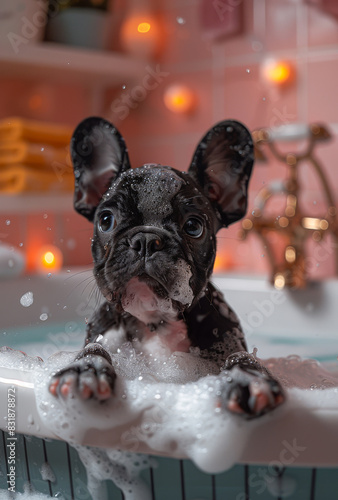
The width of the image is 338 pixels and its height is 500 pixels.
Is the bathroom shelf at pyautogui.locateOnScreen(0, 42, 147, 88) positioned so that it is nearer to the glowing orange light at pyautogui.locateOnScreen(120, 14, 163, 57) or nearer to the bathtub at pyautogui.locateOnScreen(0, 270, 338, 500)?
the glowing orange light at pyautogui.locateOnScreen(120, 14, 163, 57)

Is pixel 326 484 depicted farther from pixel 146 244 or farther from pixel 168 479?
pixel 146 244

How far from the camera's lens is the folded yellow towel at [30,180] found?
6.70 feet

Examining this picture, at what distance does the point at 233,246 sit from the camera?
246 centimetres

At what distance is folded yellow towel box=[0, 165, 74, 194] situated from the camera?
2041 mm

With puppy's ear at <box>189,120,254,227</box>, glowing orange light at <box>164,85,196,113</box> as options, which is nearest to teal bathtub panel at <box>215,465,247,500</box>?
puppy's ear at <box>189,120,254,227</box>

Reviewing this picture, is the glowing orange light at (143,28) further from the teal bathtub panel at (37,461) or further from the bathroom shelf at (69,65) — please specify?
the teal bathtub panel at (37,461)

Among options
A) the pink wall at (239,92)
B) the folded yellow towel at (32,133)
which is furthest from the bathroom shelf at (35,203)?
the pink wall at (239,92)

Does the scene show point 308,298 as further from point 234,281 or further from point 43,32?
point 43,32

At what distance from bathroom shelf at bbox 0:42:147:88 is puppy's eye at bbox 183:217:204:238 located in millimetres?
1616

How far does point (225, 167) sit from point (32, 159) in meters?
1.25

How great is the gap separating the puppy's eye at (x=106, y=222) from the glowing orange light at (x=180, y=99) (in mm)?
1860

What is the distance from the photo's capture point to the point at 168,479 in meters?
0.71

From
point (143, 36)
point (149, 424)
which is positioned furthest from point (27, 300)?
point (143, 36)

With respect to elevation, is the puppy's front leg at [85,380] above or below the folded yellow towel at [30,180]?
below
